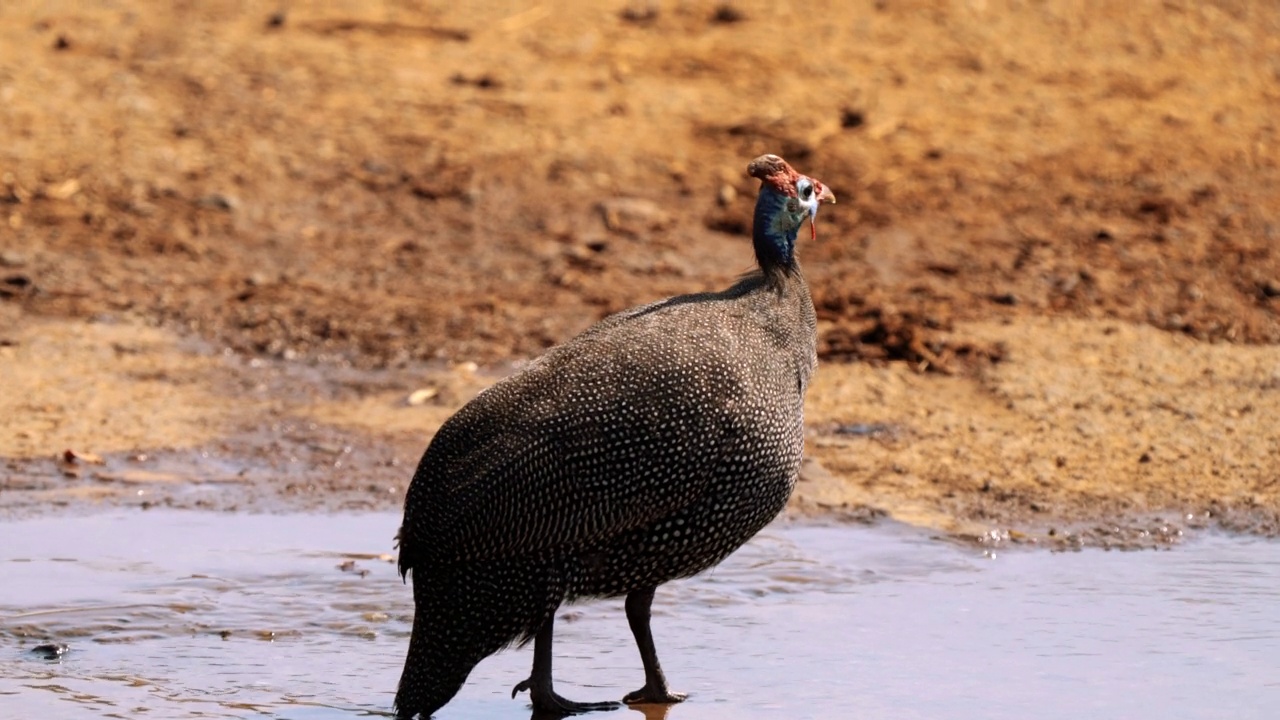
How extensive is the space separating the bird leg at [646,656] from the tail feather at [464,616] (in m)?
0.40

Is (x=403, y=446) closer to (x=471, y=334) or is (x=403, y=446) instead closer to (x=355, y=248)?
(x=471, y=334)

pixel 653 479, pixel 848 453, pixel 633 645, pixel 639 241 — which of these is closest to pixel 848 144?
pixel 639 241

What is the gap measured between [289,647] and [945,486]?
2.55 metres

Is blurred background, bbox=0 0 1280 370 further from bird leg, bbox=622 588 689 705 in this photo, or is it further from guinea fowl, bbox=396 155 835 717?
guinea fowl, bbox=396 155 835 717

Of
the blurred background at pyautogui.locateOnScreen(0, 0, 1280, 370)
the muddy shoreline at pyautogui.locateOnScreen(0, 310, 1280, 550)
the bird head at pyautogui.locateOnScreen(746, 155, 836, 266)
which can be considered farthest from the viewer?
the blurred background at pyautogui.locateOnScreen(0, 0, 1280, 370)

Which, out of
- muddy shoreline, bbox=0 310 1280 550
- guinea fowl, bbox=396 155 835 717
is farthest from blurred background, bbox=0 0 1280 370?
guinea fowl, bbox=396 155 835 717

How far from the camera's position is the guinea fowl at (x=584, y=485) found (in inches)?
193

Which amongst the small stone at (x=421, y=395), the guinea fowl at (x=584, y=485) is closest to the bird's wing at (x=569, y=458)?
the guinea fowl at (x=584, y=485)

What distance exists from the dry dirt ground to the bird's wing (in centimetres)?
207

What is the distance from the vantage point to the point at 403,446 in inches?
299

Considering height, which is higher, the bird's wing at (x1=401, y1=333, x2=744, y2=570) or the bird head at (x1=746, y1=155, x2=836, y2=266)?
the bird head at (x1=746, y1=155, x2=836, y2=266)

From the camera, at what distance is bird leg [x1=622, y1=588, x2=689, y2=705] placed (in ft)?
17.6

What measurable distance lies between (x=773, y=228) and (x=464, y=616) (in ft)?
4.62

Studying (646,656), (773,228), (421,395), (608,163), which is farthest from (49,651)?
(608,163)
